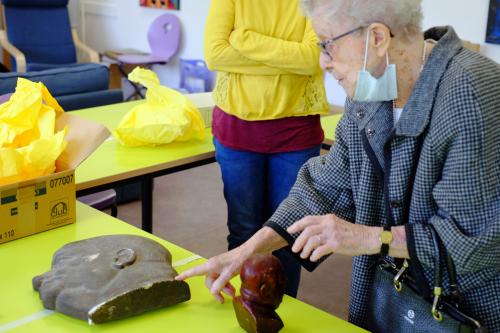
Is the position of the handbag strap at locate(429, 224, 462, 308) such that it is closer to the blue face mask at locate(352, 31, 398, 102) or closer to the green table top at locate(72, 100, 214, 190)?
the blue face mask at locate(352, 31, 398, 102)

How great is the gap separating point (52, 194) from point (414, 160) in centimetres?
97

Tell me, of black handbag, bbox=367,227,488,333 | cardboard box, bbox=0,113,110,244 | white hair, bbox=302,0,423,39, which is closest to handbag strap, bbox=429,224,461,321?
black handbag, bbox=367,227,488,333

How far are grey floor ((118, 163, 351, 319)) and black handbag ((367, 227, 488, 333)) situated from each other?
1.56 m

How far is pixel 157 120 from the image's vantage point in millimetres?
2582

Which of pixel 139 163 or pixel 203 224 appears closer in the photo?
pixel 139 163

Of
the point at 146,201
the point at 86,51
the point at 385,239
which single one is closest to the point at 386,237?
the point at 385,239

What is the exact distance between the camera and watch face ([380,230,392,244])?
132 centimetres

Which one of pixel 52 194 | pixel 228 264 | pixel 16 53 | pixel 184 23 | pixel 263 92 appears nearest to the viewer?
pixel 228 264

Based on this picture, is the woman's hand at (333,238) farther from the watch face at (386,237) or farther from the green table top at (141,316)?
the green table top at (141,316)

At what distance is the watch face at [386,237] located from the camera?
132 centimetres

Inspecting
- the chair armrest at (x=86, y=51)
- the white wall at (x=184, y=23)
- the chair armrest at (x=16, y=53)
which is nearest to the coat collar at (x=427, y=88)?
the white wall at (x=184, y=23)

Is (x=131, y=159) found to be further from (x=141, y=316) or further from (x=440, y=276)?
(x=440, y=276)

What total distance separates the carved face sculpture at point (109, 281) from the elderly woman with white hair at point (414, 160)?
0.08 meters

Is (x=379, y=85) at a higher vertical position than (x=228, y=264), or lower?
higher
